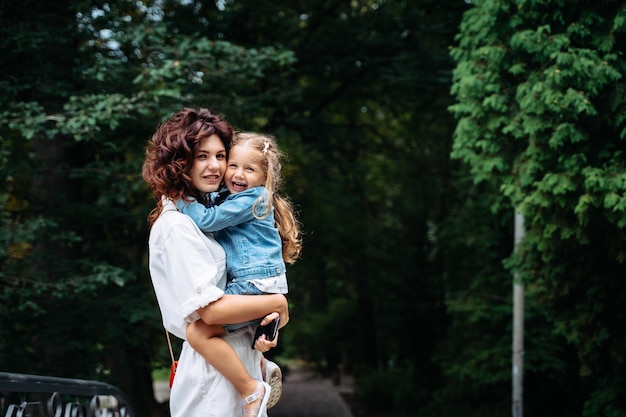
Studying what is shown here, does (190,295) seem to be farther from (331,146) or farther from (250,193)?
(331,146)

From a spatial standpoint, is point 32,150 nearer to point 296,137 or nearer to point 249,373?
point 296,137

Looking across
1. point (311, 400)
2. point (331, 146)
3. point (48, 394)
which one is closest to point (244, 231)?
point (48, 394)

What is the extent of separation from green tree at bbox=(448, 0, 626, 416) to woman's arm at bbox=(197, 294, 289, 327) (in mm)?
3970

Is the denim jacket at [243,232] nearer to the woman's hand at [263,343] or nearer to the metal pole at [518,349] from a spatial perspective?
the woman's hand at [263,343]

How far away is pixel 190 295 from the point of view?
2.22 metres

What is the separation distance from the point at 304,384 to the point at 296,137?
459 inches

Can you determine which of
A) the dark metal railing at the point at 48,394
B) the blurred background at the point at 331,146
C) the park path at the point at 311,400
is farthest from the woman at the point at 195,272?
the park path at the point at 311,400

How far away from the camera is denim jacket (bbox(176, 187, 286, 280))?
2.36m

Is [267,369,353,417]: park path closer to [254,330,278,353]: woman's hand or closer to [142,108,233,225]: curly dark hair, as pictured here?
[254,330,278,353]: woman's hand

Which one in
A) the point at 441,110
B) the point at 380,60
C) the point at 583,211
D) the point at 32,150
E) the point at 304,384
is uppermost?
the point at 380,60

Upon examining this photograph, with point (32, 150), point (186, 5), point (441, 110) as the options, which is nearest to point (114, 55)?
point (32, 150)

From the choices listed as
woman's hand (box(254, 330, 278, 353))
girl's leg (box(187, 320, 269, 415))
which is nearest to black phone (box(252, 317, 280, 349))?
woman's hand (box(254, 330, 278, 353))

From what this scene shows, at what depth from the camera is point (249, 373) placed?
2449 millimetres

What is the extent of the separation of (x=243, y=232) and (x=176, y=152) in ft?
1.21
